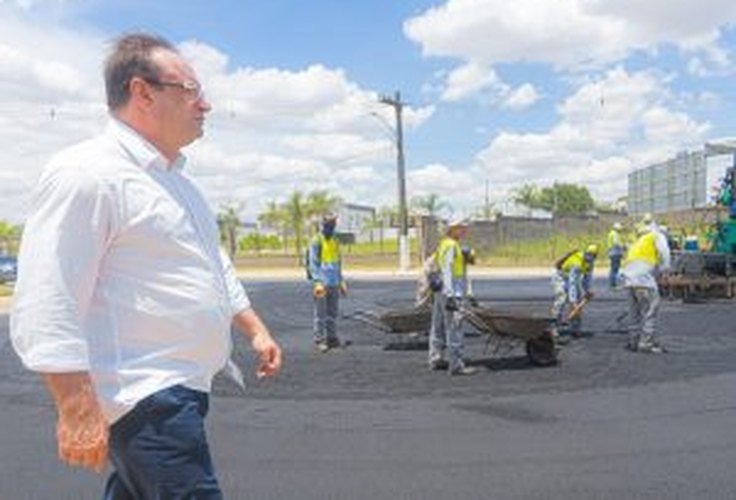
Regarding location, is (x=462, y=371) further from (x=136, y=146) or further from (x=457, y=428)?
(x=136, y=146)

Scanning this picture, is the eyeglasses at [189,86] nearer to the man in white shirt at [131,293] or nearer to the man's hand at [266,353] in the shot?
the man in white shirt at [131,293]

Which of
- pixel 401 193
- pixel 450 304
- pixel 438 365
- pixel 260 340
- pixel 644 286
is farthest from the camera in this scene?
pixel 401 193

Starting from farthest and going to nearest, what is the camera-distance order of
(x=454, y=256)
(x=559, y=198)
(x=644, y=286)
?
(x=559, y=198), (x=644, y=286), (x=454, y=256)

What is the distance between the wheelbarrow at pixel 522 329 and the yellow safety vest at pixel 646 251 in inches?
79.4

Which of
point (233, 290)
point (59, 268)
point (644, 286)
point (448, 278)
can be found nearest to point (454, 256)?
point (448, 278)

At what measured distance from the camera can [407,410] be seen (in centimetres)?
873

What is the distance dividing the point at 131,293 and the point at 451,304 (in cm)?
830

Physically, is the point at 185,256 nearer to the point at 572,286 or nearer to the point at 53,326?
the point at 53,326

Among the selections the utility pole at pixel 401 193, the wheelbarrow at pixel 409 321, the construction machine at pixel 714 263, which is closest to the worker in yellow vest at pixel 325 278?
the wheelbarrow at pixel 409 321

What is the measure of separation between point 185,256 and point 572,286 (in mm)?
12314

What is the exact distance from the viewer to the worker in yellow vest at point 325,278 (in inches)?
532

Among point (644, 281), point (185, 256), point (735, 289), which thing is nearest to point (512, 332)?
point (644, 281)

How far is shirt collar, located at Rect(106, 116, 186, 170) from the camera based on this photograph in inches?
114

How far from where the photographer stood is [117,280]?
2826mm
